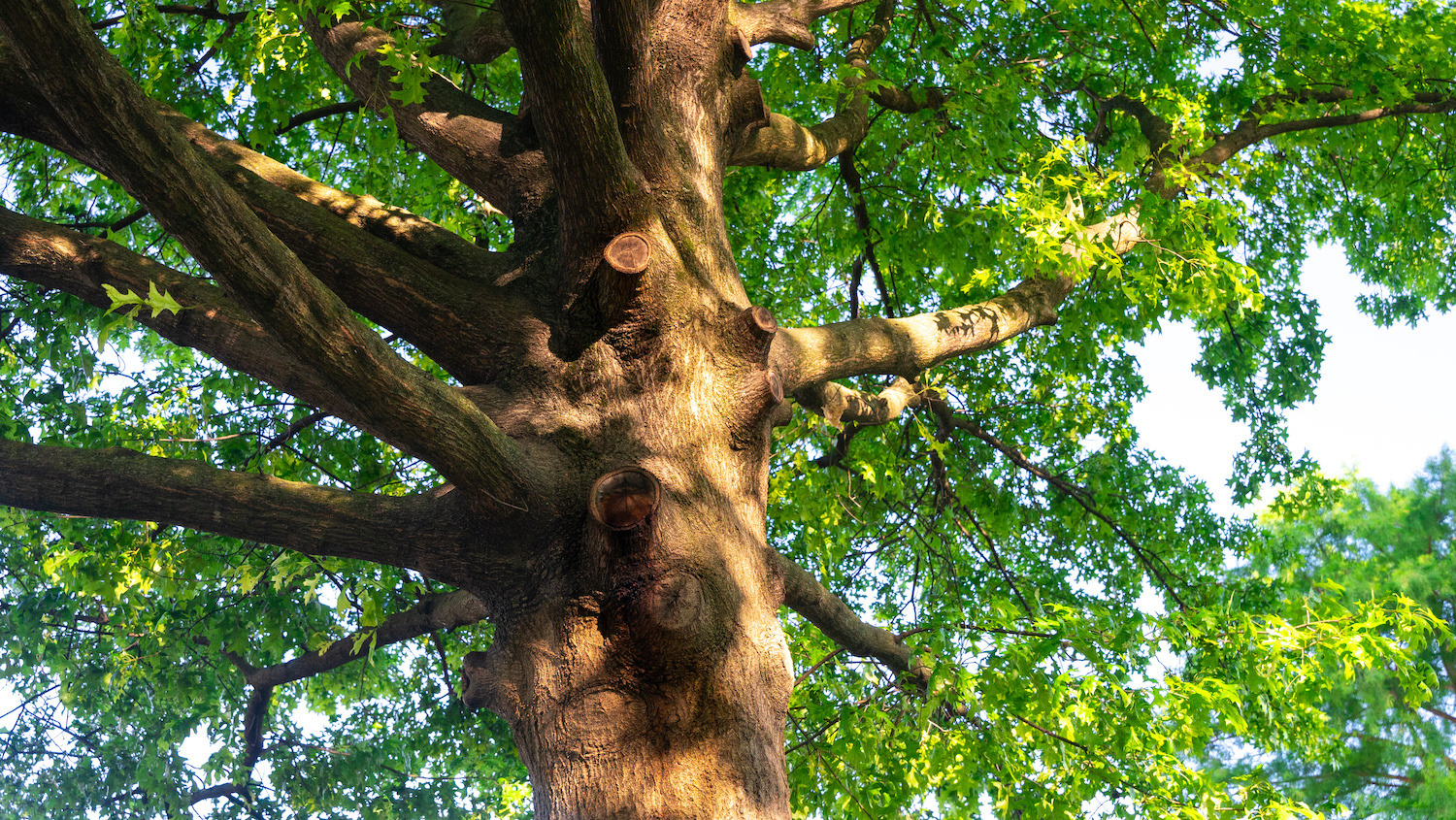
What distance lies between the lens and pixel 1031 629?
16.1 feet

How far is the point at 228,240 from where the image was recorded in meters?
2.38

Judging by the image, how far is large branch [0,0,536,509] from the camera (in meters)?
2.17

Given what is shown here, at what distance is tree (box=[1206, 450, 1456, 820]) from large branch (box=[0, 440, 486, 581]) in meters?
12.4

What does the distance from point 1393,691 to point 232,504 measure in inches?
677

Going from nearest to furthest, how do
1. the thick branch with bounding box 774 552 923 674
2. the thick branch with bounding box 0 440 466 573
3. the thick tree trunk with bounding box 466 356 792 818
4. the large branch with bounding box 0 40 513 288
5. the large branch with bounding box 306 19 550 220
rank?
the thick tree trunk with bounding box 466 356 792 818
the thick branch with bounding box 0 440 466 573
the large branch with bounding box 0 40 513 288
the large branch with bounding box 306 19 550 220
the thick branch with bounding box 774 552 923 674

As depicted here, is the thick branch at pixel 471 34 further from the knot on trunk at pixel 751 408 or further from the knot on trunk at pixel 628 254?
the knot on trunk at pixel 751 408

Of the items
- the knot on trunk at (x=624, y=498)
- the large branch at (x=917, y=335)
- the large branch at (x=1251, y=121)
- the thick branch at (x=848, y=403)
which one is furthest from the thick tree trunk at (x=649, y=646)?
the large branch at (x=1251, y=121)

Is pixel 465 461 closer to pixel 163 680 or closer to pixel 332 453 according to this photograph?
pixel 332 453

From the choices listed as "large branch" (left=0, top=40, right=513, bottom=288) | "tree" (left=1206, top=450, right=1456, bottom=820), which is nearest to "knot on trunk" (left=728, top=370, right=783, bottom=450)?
"large branch" (left=0, top=40, right=513, bottom=288)

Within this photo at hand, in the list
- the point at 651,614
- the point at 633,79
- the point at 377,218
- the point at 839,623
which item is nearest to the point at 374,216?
the point at 377,218

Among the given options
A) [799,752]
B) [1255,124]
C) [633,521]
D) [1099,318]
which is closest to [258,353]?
[633,521]

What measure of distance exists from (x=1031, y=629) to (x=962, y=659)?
0.45 meters

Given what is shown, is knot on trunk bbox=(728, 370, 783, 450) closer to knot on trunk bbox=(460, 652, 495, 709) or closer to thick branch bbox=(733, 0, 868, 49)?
knot on trunk bbox=(460, 652, 495, 709)

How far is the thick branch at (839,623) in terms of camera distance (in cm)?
436
